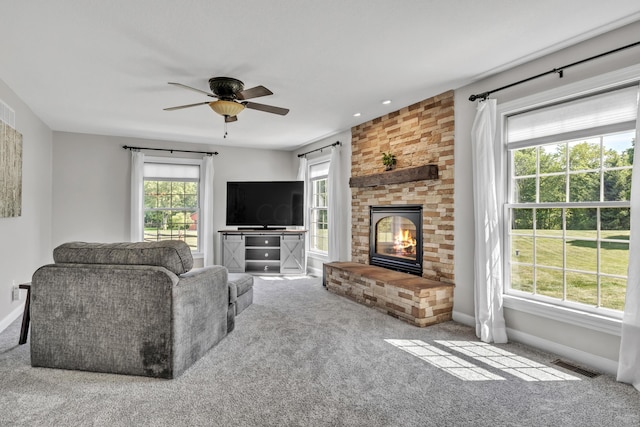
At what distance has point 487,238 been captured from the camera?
3.36 metres

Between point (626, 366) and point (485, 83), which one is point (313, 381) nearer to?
point (626, 366)

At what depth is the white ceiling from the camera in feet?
7.66

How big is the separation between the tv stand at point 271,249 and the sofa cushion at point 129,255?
392 centimetres

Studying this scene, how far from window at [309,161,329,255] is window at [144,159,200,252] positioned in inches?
85.5

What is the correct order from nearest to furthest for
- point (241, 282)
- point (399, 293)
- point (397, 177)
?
point (399, 293) → point (241, 282) → point (397, 177)

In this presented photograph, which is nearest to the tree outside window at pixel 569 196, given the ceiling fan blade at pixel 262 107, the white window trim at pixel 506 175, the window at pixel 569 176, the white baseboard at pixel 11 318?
the window at pixel 569 176

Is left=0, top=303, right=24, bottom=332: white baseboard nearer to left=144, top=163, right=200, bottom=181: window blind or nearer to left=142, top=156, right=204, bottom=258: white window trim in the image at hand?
left=142, top=156, right=204, bottom=258: white window trim

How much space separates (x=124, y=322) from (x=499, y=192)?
128 inches

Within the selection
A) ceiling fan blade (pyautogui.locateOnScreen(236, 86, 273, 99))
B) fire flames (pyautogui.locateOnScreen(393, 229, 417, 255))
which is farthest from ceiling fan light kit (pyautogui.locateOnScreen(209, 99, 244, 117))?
fire flames (pyautogui.locateOnScreen(393, 229, 417, 255))

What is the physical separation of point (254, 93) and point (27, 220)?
3.51m

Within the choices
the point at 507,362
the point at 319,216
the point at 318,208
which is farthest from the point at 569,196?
the point at 319,216

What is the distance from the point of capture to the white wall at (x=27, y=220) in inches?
147

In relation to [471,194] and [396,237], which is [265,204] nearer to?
[396,237]

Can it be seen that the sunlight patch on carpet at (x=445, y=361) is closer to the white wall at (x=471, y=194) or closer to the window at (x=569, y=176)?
the white wall at (x=471, y=194)
